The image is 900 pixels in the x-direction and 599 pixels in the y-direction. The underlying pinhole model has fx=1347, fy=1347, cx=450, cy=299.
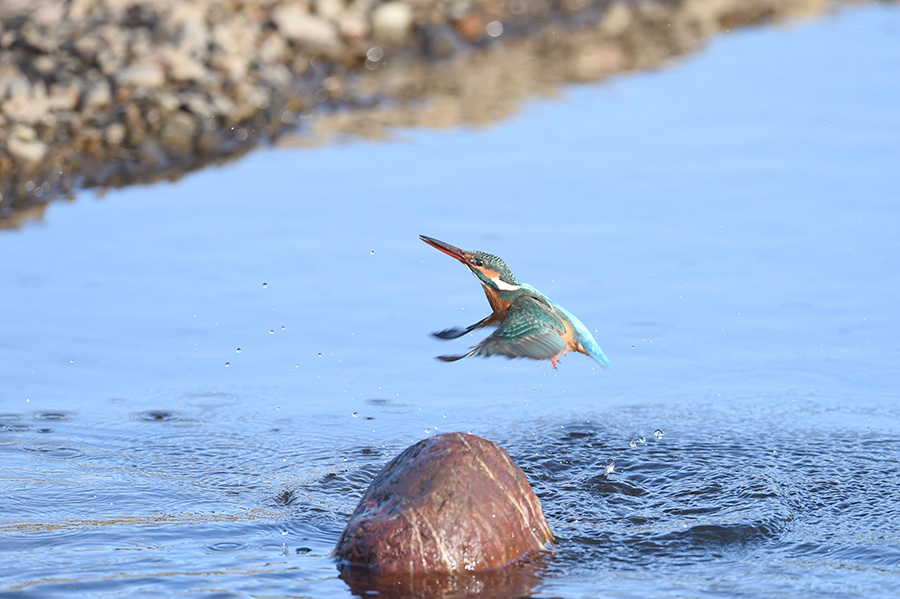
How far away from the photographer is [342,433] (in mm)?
5480

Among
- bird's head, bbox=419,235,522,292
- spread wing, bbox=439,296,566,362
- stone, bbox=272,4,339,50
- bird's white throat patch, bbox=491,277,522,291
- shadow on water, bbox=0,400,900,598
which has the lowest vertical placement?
shadow on water, bbox=0,400,900,598

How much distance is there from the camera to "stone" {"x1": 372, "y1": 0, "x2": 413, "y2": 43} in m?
11.4

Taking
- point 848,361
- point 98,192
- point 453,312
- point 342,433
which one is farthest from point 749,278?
point 98,192

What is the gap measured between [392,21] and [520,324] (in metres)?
7.41

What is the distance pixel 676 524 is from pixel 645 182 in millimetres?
3970

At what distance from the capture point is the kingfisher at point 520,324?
13.9ft

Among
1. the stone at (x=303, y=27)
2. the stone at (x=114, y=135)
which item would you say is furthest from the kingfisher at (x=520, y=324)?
the stone at (x=303, y=27)

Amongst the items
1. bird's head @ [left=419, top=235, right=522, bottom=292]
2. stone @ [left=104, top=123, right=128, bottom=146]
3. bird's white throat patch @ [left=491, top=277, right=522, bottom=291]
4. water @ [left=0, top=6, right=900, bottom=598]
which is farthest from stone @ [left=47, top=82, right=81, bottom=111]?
bird's white throat patch @ [left=491, top=277, right=522, bottom=291]

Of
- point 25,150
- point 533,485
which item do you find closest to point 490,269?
point 533,485

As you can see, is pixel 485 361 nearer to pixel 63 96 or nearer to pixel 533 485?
pixel 533 485

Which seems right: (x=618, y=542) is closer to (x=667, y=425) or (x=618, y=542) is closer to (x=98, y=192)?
(x=667, y=425)

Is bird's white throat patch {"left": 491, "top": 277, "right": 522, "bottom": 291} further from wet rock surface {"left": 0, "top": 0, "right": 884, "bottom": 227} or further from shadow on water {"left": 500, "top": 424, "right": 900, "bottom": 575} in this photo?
wet rock surface {"left": 0, "top": 0, "right": 884, "bottom": 227}

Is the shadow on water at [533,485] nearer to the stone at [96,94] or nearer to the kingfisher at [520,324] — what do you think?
the kingfisher at [520,324]

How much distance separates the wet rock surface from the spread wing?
4.36m
